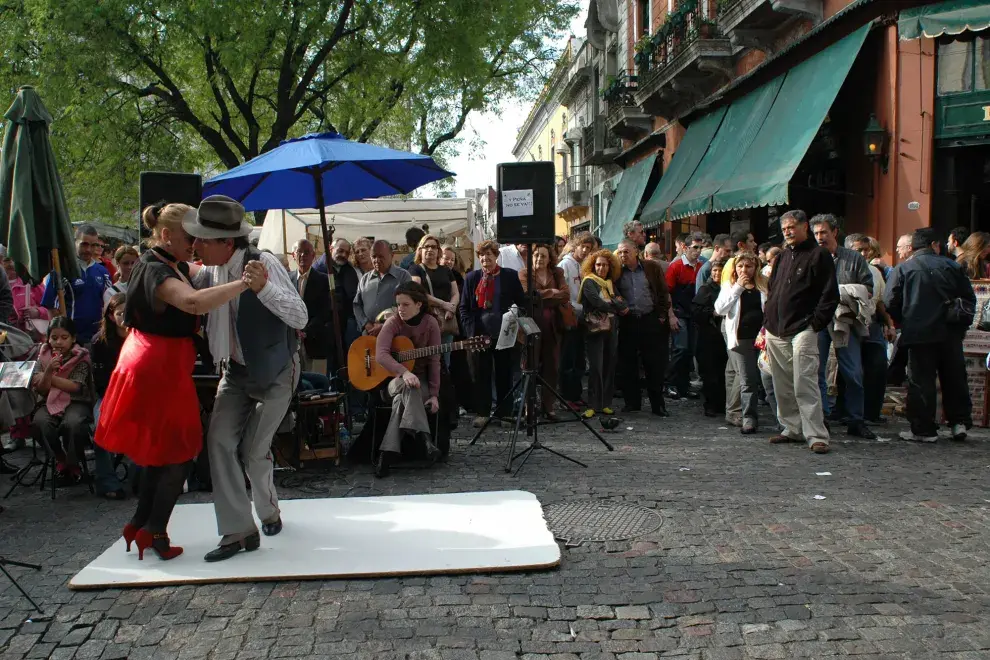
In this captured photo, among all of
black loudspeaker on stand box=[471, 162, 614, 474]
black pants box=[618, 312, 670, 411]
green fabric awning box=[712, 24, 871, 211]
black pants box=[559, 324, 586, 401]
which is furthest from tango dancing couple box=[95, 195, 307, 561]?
green fabric awning box=[712, 24, 871, 211]

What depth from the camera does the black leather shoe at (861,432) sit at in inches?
319

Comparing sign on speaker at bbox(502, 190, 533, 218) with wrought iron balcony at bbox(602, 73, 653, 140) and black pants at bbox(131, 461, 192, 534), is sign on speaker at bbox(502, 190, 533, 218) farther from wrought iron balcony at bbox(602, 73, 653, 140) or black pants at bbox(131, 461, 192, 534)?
wrought iron balcony at bbox(602, 73, 653, 140)

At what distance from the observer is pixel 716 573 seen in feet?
14.7

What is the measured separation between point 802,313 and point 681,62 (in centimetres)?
1186

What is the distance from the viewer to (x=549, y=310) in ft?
29.7

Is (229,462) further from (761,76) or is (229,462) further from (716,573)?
(761,76)

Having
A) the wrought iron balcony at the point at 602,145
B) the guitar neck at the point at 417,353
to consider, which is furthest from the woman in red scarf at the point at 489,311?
the wrought iron balcony at the point at 602,145

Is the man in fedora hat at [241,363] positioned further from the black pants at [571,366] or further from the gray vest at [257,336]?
the black pants at [571,366]

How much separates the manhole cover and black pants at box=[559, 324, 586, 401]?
4085 mm

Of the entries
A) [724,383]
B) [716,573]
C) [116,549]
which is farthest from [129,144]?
[716,573]

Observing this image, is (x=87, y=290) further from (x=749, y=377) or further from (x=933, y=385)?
(x=933, y=385)

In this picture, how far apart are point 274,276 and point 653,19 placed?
66.9ft

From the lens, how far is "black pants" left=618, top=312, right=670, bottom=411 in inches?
377

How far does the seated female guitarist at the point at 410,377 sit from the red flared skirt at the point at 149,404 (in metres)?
2.42
